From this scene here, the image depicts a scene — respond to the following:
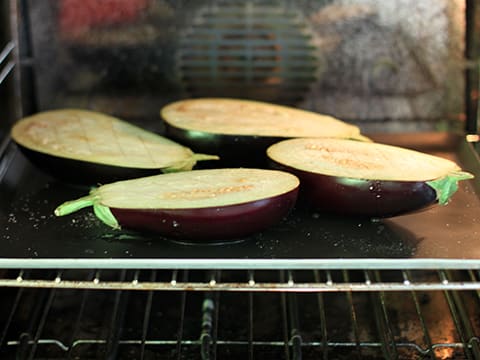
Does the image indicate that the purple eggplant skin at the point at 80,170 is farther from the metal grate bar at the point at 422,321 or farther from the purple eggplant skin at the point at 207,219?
the metal grate bar at the point at 422,321

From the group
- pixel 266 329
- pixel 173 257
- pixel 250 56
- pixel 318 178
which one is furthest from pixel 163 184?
pixel 250 56

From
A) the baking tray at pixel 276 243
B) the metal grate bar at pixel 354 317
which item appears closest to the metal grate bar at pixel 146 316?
the baking tray at pixel 276 243

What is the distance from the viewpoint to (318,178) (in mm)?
1279

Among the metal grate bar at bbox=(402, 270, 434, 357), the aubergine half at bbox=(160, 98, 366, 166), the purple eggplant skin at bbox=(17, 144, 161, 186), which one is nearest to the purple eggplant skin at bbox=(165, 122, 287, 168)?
the aubergine half at bbox=(160, 98, 366, 166)

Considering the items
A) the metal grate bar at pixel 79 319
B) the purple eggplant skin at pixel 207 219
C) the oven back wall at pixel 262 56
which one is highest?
the oven back wall at pixel 262 56

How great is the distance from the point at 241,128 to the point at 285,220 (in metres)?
0.26

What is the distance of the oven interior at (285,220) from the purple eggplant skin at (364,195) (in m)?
0.04

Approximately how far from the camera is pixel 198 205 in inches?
46.6

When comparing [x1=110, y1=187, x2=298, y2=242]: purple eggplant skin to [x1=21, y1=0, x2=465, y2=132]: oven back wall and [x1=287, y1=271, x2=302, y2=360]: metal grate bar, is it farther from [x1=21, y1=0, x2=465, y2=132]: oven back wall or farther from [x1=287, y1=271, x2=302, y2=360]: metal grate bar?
[x1=21, y1=0, x2=465, y2=132]: oven back wall

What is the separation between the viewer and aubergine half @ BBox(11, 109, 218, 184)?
141cm

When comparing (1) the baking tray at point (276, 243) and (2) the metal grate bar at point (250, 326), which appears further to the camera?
(2) the metal grate bar at point (250, 326)

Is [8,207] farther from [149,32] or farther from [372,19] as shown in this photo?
[372,19]

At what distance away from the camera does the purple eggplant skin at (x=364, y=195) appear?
124 centimetres

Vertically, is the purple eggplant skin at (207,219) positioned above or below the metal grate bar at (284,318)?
above
